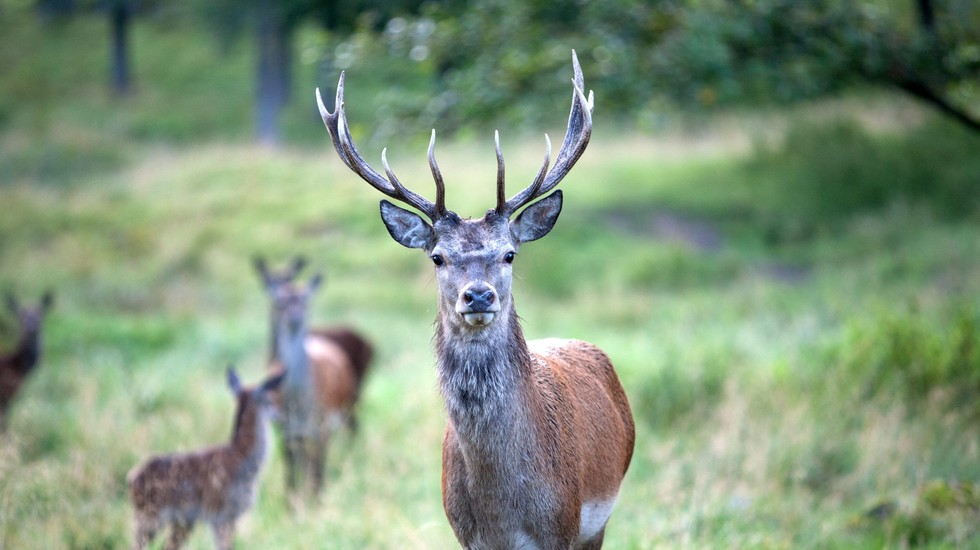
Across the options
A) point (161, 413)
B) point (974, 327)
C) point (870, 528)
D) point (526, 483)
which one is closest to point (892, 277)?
point (974, 327)

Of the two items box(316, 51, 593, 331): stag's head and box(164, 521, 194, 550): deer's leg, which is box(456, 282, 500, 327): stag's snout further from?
box(164, 521, 194, 550): deer's leg

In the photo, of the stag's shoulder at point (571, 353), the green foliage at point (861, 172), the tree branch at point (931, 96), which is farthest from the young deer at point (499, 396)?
the green foliage at point (861, 172)

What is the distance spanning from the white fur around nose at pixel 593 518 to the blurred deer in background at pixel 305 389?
3.43 meters

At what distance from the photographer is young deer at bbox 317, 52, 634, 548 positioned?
4281 mm

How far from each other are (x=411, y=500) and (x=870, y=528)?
3.06 m

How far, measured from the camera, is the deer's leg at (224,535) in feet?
21.7

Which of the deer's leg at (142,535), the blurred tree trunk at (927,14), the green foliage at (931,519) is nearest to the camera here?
the green foliage at (931,519)

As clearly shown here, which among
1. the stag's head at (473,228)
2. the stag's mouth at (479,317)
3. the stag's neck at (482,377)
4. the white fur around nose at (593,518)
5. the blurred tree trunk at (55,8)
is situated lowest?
the white fur around nose at (593,518)

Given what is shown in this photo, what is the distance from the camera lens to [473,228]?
178 inches

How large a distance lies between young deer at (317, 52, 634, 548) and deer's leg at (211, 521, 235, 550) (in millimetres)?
2605

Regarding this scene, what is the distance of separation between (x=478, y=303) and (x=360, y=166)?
0.90 m

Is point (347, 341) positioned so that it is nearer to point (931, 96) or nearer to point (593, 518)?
point (931, 96)

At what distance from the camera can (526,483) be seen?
4.30 metres

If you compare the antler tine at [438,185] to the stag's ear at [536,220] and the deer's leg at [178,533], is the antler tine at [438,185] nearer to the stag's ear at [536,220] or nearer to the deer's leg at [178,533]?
the stag's ear at [536,220]
